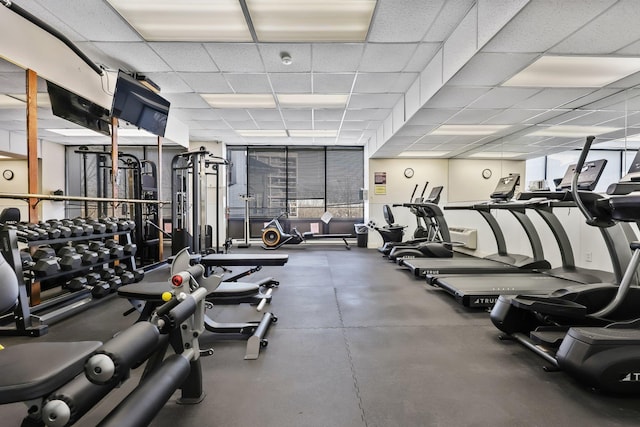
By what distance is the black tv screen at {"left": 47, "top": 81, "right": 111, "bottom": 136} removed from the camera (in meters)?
4.24

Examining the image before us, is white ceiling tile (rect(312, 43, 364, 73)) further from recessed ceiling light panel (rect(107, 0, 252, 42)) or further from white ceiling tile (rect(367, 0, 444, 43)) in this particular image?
recessed ceiling light panel (rect(107, 0, 252, 42))

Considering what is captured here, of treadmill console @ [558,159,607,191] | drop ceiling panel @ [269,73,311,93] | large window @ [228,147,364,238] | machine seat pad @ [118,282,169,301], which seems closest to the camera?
machine seat pad @ [118,282,169,301]

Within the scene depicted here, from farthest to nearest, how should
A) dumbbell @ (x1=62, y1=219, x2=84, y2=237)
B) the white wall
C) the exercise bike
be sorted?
the white wall < the exercise bike < dumbbell @ (x1=62, y1=219, x2=84, y2=237)

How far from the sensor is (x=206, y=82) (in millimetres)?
4859

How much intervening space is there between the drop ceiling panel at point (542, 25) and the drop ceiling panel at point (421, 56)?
85 centimetres

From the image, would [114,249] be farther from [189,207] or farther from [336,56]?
[336,56]

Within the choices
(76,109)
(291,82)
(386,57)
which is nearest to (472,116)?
(386,57)

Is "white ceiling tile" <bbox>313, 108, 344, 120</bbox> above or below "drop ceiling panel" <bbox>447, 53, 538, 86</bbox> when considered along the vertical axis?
above

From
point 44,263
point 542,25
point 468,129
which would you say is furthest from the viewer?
point 468,129

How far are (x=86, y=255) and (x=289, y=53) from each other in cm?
326

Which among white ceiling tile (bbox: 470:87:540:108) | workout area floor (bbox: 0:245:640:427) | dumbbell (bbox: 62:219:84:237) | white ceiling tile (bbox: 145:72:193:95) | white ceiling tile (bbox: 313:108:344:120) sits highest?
white ceiling tile (bbox: 145:72:193:95)

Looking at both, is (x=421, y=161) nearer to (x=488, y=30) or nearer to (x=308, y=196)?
(x=308, y=196)

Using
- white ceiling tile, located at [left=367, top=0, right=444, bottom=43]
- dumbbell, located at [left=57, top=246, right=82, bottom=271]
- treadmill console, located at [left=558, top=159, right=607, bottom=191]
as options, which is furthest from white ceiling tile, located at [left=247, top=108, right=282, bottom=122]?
treadmill console, located at [left=558, top=159, right=607, bottom=191]

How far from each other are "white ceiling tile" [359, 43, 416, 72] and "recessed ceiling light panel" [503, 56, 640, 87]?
4.25 ft
